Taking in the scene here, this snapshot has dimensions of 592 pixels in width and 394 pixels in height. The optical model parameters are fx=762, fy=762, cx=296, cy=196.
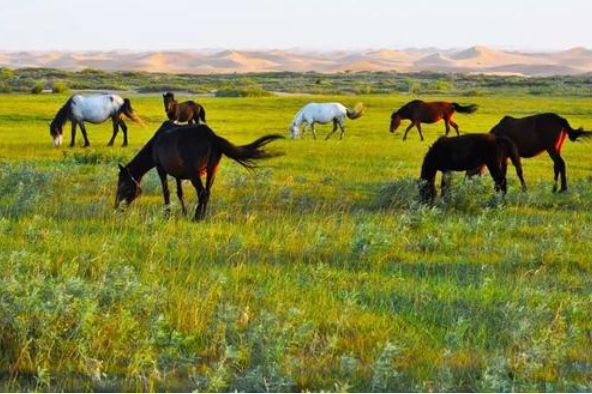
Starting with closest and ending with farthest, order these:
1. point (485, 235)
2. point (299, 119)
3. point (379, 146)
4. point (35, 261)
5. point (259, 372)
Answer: point (259, 372) < point (35, 261) < point (485, 235) < point (379, 146) < point (299, 119)

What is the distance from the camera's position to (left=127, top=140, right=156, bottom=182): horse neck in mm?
12237

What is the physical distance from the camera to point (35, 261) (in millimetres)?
7691

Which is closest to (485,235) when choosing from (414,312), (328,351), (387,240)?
(387,240)

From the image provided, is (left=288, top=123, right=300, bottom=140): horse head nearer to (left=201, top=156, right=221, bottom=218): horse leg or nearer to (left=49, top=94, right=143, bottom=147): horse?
(left=49, top=94, right=143, bottom=147): horse

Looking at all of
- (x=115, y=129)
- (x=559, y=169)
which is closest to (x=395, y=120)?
(x=115, y=129)

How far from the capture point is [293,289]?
7.18 m

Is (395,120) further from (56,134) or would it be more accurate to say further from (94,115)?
(56,134)

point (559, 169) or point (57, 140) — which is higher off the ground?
point (559, 169)

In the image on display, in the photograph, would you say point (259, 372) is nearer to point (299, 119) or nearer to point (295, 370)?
point (295, 370)

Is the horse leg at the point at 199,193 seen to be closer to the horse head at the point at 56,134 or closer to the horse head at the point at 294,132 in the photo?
the horse head at the point at 56,134

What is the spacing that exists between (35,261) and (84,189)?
22.3ft

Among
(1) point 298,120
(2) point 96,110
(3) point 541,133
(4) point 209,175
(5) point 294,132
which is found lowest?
(5) point 294,132

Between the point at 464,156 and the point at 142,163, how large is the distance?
555 centimetres

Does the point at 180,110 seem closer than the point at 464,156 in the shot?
No
